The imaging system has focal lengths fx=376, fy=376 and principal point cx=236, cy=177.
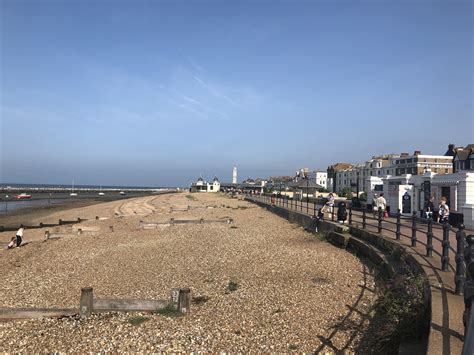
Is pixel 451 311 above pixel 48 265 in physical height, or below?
above

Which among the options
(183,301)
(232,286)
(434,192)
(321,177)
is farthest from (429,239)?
(321,177)

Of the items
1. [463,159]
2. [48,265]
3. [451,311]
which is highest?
[463,159]

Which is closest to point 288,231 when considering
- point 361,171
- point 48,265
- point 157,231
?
point 157,231

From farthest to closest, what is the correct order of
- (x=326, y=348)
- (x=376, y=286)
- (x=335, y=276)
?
(x=335, y=276), (x=376, y=286), (x=326, y=348)

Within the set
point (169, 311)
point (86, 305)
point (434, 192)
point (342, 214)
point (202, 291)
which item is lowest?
point (202, 291)

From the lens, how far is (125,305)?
23.5 ft

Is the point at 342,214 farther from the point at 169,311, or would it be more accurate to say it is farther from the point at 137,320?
the point at 137,320

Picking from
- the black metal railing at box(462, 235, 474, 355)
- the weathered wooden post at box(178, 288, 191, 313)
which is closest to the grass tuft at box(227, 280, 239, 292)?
the weathered wooden post at box(178, 288, 191, 313)

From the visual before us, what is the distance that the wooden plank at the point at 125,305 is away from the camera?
7137mm

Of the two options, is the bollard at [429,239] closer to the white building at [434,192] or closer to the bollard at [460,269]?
the bollard at [460,269]

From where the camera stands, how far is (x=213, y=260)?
1218 cm

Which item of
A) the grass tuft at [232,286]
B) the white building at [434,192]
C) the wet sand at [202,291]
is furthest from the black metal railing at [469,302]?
the white building at [434,192]

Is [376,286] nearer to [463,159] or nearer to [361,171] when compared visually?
[463,159]

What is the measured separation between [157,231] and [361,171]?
75.9 meters
